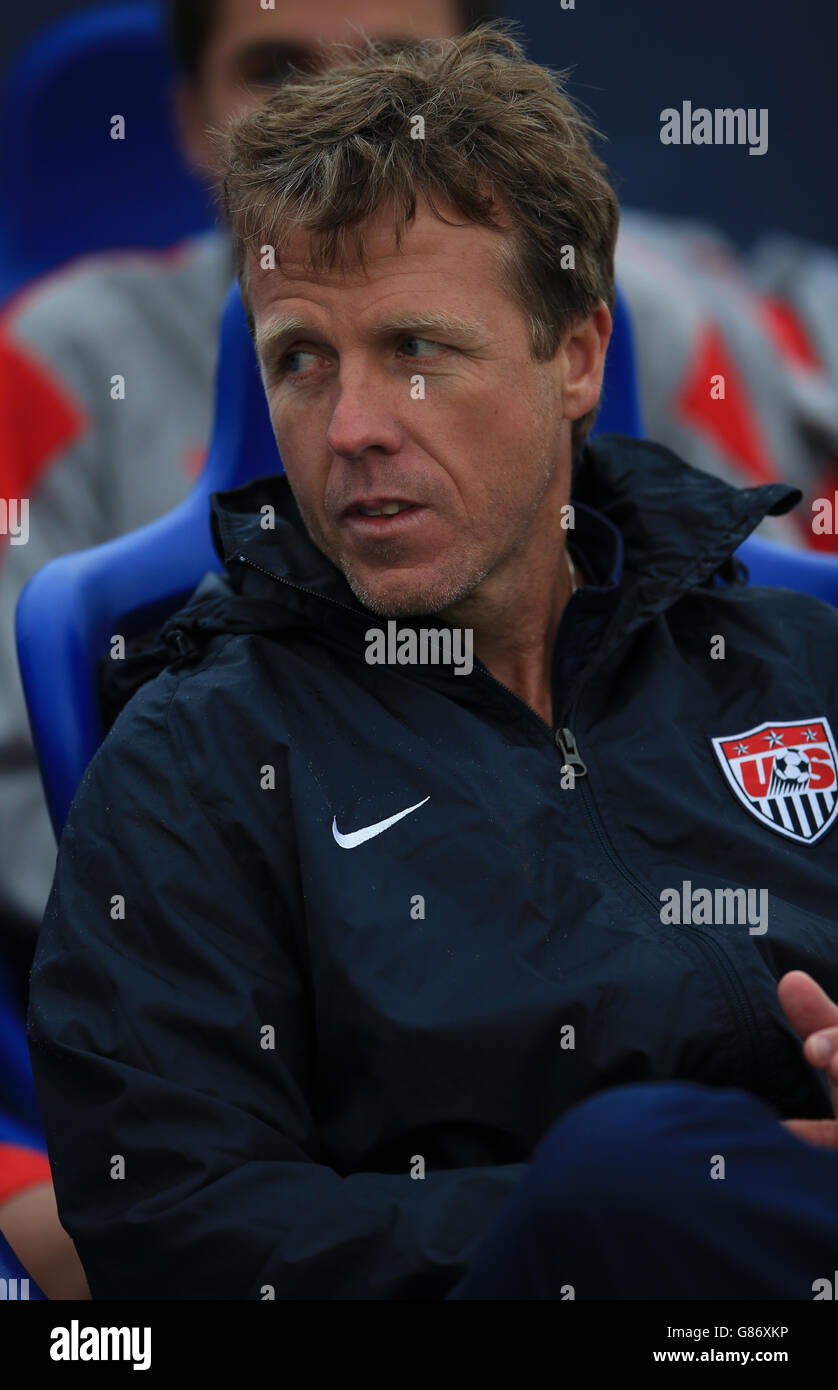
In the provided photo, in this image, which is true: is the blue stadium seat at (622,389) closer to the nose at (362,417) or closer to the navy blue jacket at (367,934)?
the navy blue jacket at (367,934)

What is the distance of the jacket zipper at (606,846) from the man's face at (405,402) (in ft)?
0.17

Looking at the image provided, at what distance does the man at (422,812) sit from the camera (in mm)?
932

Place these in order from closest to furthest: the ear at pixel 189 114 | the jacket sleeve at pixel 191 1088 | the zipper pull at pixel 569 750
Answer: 1. the jacket sleeve at pixel 191 1088
2. the zipper pull at pixel 569 750
3. the ear at pixel 189 114

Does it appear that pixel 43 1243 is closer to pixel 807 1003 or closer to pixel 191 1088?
pixel 191 1088

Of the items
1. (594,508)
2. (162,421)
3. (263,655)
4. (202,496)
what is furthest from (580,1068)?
(162,421)

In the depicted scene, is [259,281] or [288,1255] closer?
[288,1255]

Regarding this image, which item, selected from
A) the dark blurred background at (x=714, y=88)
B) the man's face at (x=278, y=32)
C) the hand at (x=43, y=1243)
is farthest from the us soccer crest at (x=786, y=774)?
the dark blurred background at (x=714, y=88)

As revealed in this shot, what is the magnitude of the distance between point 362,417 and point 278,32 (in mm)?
1838

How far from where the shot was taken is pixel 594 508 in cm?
138

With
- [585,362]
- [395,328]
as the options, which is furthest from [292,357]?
[585,362]

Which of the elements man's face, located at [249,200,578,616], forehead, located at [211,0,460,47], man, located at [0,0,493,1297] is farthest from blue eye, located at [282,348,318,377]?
forehead, located at [211,0,460,47]

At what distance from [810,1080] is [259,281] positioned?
0.68 m

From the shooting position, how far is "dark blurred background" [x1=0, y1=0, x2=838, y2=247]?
357 cm
